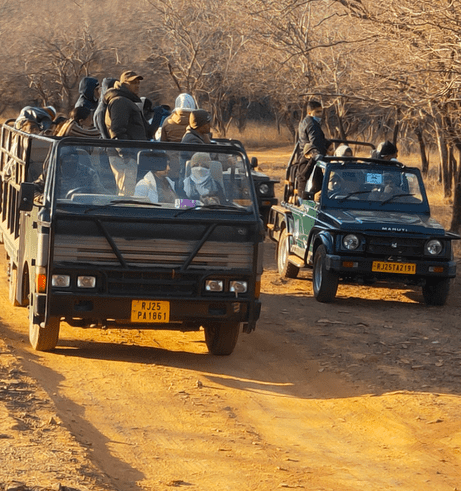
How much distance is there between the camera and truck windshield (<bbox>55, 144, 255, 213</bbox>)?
25.0ft

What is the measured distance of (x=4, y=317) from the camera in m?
9.54

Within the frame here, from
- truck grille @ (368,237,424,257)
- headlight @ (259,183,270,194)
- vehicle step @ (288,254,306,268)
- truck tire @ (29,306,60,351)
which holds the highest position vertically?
headlight @ (259,183,270,194)

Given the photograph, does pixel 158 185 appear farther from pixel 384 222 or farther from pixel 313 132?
pixel 313 132

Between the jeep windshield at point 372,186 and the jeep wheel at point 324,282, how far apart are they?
0.88m

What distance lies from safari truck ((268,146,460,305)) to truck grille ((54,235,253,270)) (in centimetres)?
331

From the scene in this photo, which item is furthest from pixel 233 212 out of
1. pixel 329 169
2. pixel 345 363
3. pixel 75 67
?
pixel 75 67

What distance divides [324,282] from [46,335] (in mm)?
4071

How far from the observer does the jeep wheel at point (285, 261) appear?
12.8 m

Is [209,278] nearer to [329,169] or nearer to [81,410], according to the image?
[81,410]

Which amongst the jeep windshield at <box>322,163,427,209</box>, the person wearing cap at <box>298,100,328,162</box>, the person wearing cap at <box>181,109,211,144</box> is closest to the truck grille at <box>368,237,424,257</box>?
the jeep windshield at <box>322,163,427,209</box>

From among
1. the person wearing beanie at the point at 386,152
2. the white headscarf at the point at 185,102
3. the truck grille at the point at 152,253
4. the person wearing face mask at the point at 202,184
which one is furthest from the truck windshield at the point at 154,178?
the person wearing beanie at the point at 386,152

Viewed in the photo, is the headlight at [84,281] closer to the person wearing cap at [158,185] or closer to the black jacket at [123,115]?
the person wearing cap at [158,185]

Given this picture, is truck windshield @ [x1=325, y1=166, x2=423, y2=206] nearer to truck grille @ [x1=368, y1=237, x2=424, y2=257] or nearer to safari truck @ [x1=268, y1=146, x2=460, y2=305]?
safari truck @ [x1=268, y1=146, x2=460, y2=305]

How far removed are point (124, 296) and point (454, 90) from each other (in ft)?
26.4
